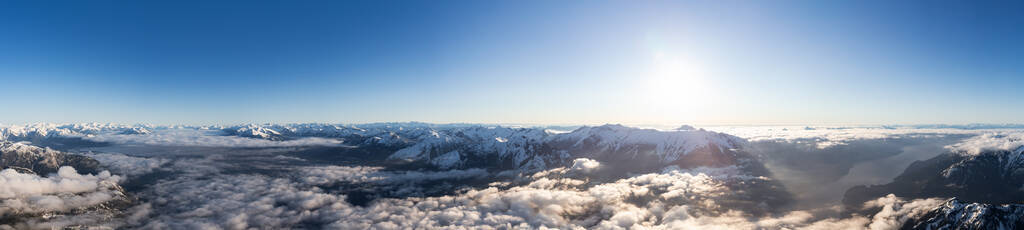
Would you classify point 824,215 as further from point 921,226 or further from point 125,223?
point 125,223

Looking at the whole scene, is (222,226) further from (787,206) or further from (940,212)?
(940,212)

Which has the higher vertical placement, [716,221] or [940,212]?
[940,212]

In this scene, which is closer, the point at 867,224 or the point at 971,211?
the point at 971,211

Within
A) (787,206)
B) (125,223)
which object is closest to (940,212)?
(787,206)

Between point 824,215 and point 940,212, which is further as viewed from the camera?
point 824,215

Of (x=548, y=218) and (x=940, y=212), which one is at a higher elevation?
(x=940, y=212)

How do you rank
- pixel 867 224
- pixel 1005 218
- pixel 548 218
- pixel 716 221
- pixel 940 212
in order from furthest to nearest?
pixel 548 218 < pixel 716 221 < pixel 867 224 < pixel 940 212 < pixel 1005 218

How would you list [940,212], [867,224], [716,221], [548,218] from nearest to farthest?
[940,212] < [867,224] < [716,221] < [548,218]

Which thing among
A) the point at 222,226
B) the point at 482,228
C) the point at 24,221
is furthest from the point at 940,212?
the point at 24,221

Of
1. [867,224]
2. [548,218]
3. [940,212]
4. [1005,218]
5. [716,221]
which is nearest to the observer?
[1005,218]
